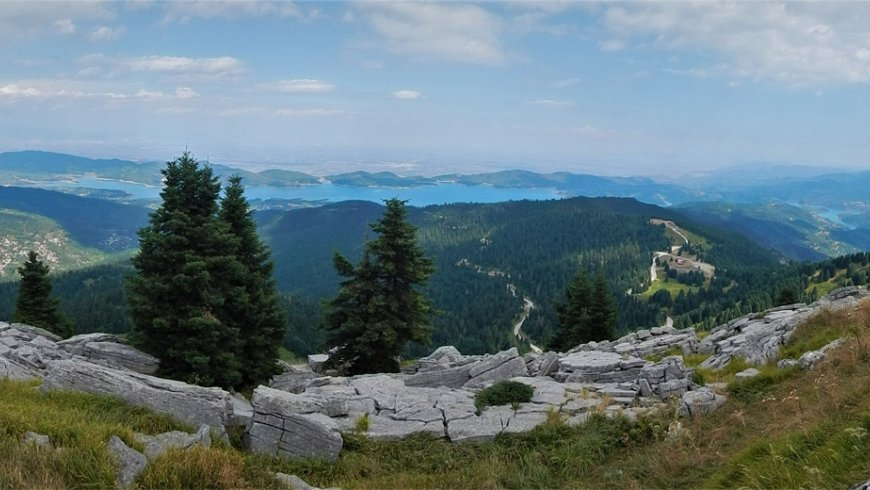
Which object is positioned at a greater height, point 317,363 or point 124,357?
point 124,357

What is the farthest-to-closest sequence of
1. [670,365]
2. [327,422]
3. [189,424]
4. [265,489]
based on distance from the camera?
1. [670,365]
2. [327,422]
3. [189,424]
4. [265,489]

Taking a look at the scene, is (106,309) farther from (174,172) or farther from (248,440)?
(248,440)

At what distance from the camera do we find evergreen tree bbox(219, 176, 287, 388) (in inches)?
1024

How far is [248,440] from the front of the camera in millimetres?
12508

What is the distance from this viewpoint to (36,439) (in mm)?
8383

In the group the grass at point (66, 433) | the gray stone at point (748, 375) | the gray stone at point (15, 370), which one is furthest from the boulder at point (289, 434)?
the gray stone at point (748, 375)

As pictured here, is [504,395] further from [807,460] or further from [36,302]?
[36,302]

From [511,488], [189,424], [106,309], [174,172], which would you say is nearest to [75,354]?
[174,172]

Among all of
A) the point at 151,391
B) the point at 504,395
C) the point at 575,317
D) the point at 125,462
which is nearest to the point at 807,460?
the point at 504,395

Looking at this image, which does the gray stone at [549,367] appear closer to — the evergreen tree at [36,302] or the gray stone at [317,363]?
the gray stone at [317,363]

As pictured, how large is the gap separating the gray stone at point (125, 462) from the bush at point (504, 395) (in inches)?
358

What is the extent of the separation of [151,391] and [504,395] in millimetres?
9727

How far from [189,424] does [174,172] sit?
16847 mm

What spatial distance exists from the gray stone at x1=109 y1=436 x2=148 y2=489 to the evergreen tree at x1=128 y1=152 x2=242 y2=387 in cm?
1388
